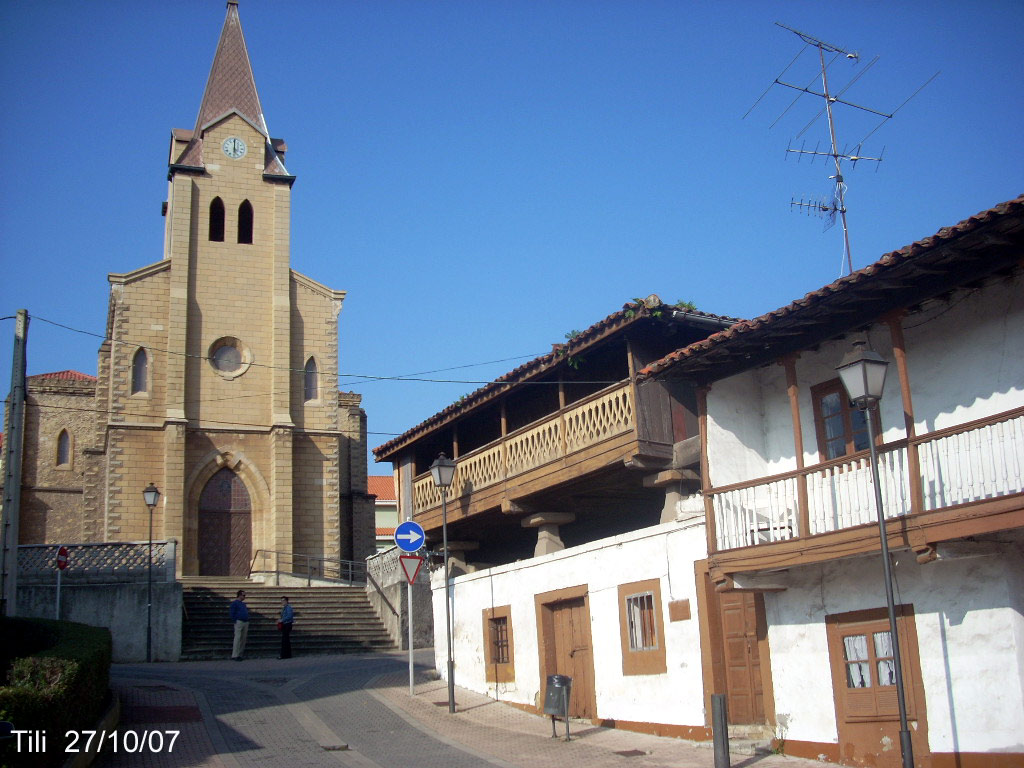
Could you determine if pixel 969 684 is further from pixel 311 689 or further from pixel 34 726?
pixel 311 689

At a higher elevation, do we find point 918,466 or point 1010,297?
point 1010,297

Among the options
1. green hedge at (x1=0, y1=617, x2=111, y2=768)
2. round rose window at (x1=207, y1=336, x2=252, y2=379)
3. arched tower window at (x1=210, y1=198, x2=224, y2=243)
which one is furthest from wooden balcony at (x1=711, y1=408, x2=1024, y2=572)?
arched tower window at (x1=210, y1=198, x2=224, y2=243)

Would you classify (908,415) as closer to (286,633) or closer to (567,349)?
(567,349)

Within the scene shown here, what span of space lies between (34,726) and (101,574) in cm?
1589

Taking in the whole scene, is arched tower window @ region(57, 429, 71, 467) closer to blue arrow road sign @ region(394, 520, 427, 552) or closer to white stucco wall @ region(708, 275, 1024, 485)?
blue arrow road sign @ region(394, 520, 427, 552)

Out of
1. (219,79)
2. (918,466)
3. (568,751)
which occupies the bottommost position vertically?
(568,751)

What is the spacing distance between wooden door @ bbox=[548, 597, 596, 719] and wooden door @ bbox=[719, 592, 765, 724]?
272 cm

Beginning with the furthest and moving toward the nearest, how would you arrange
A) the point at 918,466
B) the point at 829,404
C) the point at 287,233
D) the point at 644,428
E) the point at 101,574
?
the point at 287,233, the point at 101,574, the point at 644,428, the point at 829,404, the point at 918,466

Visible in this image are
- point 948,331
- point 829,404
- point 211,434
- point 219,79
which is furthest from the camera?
point 219,79

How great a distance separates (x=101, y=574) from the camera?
24.7 m

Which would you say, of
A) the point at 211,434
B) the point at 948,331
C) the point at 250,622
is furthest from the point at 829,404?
the point at 211,434

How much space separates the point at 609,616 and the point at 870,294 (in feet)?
19.5

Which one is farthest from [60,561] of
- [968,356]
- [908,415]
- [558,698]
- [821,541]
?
[968,356]

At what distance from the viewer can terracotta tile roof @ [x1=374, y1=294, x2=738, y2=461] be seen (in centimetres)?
1545
